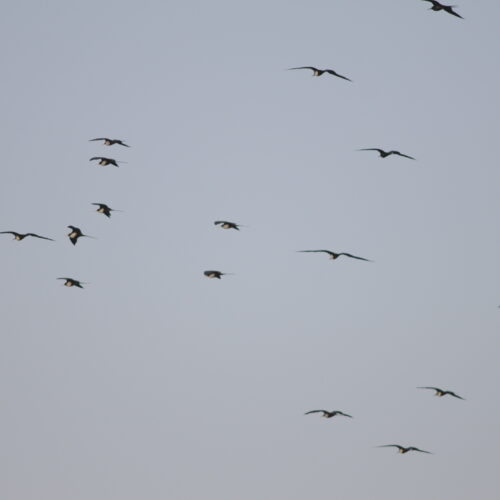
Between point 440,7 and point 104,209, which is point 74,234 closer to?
point 104,209

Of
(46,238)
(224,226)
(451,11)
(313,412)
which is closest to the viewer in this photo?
(451,11)

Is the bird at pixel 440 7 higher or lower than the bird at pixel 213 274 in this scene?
higher

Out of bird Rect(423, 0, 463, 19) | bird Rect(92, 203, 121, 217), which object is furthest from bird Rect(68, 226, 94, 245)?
bird Rect(423, 0, 463, 19)

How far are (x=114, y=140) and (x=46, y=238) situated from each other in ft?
45.8

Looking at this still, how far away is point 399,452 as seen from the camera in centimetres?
12262

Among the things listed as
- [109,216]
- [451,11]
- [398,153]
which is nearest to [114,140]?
[109,216]

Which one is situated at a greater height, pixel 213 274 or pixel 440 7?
pixel 440 7

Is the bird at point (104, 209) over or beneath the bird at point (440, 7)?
beneath

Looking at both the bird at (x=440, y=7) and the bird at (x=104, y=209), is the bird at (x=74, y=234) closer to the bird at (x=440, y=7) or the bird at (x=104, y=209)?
the bird at (x=104, y=209)

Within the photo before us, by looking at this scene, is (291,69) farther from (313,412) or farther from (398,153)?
(313,412)

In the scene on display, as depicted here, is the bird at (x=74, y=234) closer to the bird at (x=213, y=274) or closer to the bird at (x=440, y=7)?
the bird at (x=213, y=274)

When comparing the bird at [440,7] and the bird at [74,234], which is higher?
the bird at [440,7]

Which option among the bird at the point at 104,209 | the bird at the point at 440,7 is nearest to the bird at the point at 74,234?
the bird at the point at 104,209

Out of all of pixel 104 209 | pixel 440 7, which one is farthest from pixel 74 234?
pixel 440 7
